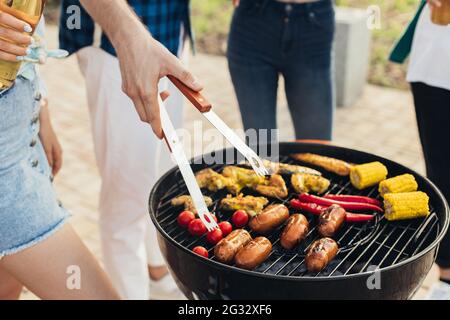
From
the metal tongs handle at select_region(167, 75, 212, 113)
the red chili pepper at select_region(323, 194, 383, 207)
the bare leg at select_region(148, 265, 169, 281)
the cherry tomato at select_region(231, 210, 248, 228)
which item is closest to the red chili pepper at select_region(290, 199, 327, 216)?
the red chili pepper at select_region(323, 194, 383, 207)

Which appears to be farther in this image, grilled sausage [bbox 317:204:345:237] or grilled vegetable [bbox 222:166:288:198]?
grilled vegetable [bbox 222:166:288:198]

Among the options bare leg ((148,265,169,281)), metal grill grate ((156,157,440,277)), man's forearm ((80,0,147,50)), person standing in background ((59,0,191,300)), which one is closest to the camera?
man's forearm ((80,0,147,50))

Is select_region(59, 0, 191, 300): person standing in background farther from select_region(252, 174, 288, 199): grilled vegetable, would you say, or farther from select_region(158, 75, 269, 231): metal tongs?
select_region(158, 75, 269, 231): metal tongs

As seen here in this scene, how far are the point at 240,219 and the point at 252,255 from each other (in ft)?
0.93

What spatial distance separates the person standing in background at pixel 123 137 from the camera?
9.12 feet

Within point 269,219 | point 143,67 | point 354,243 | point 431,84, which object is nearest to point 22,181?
point 143,67

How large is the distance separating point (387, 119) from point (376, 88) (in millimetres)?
971

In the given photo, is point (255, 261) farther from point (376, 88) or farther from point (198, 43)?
point (198, 43)

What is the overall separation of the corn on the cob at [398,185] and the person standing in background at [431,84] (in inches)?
25.1

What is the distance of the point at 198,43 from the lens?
8.44 m

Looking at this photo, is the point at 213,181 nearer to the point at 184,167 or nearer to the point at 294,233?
the point at 294,233

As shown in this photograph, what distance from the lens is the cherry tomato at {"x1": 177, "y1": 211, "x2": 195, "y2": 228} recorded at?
2.11m

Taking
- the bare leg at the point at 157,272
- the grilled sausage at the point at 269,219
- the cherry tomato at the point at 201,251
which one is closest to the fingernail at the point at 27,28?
the cherry tomato at the point at 201,251
